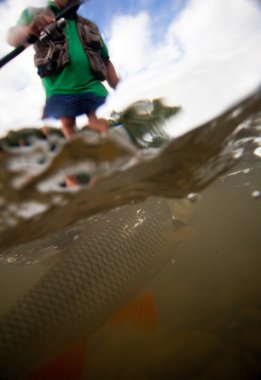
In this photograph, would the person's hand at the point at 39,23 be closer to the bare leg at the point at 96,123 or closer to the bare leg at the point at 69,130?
the bare leg at the point at 69,130

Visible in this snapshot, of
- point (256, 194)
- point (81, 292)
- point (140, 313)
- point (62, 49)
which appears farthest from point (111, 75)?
point (256, 194)

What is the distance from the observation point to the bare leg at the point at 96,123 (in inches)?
131

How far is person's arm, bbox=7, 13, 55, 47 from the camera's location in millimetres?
2963

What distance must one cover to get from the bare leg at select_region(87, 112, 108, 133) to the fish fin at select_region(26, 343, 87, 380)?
8.53 feet

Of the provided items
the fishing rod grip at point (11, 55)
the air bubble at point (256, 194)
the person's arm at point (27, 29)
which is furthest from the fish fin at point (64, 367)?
the air bubble at point (256, 194)

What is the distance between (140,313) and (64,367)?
1.08m

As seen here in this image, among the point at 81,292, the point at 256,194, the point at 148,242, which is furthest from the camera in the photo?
the point at 256,194

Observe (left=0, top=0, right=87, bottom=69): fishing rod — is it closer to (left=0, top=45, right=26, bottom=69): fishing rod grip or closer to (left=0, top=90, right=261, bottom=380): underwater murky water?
(left=0, top=45, right=26, bottom=69): fishing rod grip

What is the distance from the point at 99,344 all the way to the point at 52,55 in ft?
12.1

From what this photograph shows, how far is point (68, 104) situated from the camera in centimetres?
360

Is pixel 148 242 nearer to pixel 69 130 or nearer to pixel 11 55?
pixel 69 130

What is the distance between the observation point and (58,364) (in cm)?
304

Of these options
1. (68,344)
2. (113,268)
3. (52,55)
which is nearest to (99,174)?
(113,268)

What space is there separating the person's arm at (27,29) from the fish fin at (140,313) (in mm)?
3509
